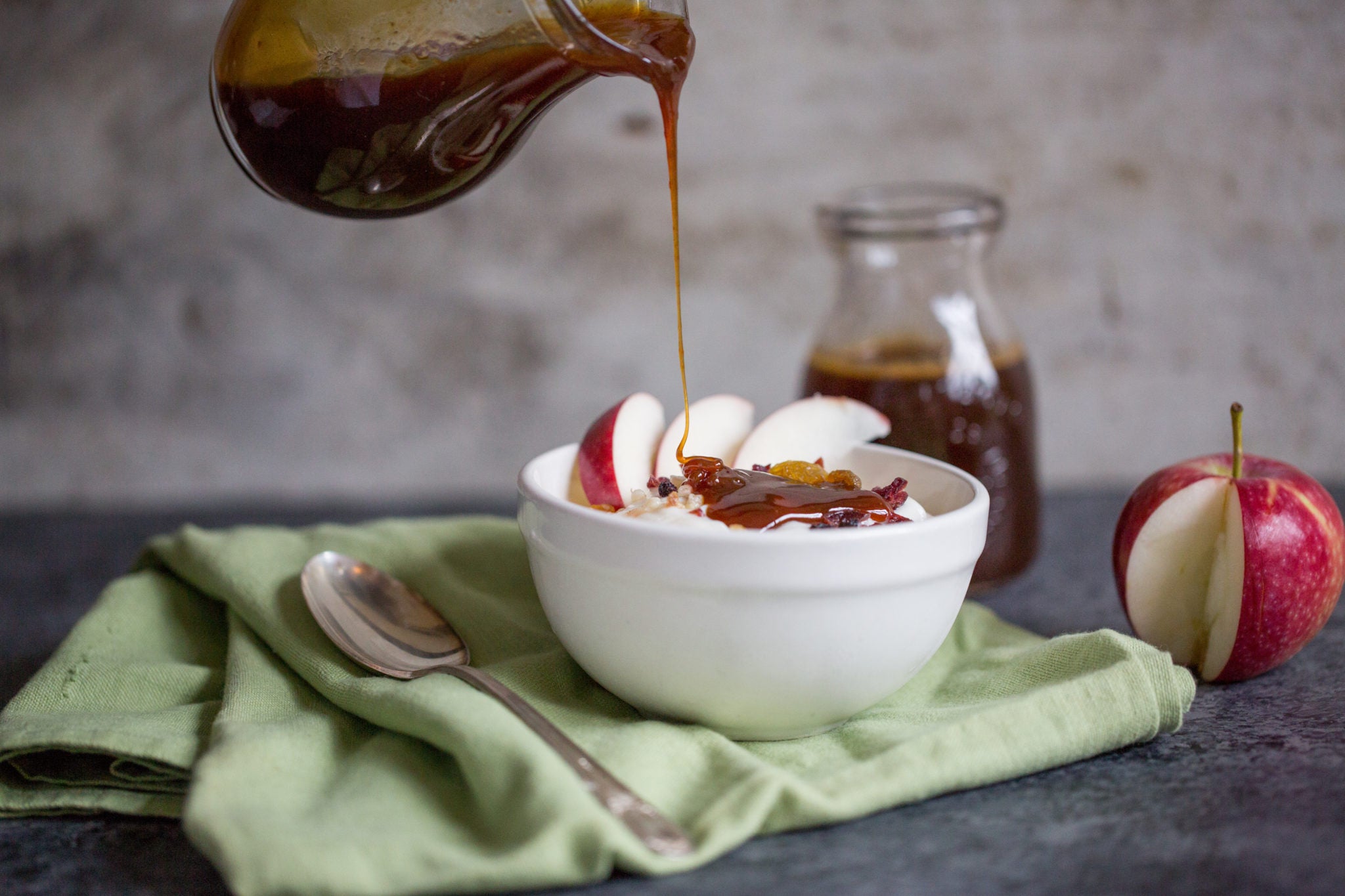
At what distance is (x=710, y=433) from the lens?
4.08ft

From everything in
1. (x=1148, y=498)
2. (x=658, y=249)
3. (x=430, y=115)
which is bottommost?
(x=1148, y=498)

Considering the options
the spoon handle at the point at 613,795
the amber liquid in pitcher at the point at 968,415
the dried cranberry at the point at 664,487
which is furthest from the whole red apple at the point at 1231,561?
the spoon handle at the point at 613,795

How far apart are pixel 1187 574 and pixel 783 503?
483 mm

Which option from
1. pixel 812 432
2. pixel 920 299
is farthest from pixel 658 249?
pixel 812 432

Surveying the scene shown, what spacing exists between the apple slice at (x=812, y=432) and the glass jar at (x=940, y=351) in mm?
191

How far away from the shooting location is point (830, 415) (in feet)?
4.07

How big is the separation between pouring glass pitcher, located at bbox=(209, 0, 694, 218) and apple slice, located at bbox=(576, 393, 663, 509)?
28 cm

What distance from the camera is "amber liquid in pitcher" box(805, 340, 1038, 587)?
142 cm

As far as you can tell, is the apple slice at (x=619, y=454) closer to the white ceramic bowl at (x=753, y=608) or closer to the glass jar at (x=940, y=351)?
the white ceramic bowl at (x=753, y=608)

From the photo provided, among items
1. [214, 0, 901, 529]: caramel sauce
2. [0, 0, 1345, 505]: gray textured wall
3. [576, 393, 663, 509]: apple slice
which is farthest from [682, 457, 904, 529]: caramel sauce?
[0, 0, 1345, 505]: gray textured wall

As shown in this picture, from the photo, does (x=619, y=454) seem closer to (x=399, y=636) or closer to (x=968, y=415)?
(x=399, y=636)

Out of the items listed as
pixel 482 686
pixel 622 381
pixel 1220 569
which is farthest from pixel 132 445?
pixel 1220 569

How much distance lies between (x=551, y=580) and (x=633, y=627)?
10cm

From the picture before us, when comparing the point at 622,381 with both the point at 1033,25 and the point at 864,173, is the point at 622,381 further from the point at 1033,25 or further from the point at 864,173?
the point at 1033,25
